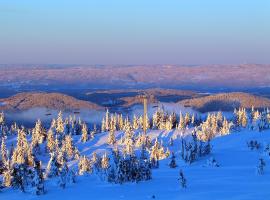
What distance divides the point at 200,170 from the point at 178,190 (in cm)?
465

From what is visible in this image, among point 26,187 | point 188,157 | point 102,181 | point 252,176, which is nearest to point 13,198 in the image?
point 26,187

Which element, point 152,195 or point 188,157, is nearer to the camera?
point 152,195

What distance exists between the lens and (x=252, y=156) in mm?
25469

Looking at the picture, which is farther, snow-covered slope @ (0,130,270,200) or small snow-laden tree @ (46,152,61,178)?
small snow-laden tree @ (46,152,61,178)

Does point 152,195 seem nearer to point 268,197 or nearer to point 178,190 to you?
point 178,190

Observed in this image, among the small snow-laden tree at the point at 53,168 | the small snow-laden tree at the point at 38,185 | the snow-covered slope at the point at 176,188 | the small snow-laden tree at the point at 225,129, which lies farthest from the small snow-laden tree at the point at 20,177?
the small snow-laden tree at the point at 225,129

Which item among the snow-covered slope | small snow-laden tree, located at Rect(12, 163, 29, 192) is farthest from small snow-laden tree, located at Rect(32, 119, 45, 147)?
the snow-covered slope

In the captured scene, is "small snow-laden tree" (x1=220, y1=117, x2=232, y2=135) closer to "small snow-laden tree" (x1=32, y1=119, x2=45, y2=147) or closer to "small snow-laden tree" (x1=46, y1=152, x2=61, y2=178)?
"small snow-laden tree" (x1=32, y1=119, x2=45, y2=147)

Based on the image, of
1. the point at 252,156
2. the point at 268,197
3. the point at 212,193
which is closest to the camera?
the point at 268,197

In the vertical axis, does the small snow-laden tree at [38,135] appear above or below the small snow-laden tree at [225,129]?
below

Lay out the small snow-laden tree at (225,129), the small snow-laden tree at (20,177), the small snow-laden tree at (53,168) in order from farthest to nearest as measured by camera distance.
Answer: the small snow-laden tree at (225,129)
the small snow-laden tree at (53,168)
the small snow-laden tree at (20,177)

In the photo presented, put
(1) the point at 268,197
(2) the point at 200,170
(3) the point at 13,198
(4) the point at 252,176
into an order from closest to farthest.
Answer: (1) the point at 268,197
(3) the point at 13,198
(4) the point at 252,176
(2) the point at 200,170

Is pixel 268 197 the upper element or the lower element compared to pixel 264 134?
upper

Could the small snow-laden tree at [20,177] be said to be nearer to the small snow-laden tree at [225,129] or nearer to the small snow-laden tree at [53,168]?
the small snow-laden tree at [53,168]
